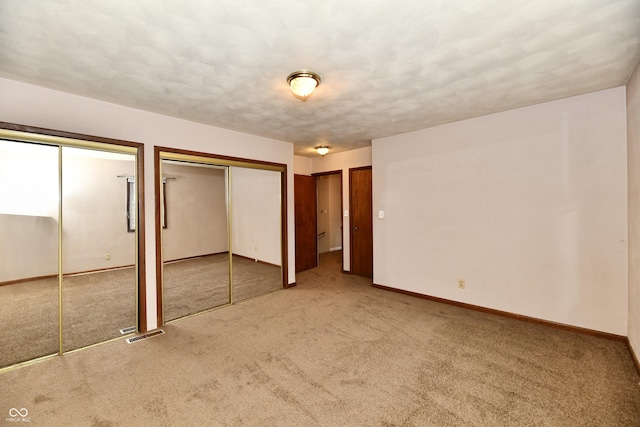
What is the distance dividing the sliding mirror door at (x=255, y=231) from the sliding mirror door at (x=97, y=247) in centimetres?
124

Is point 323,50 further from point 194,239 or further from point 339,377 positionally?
point 194,239

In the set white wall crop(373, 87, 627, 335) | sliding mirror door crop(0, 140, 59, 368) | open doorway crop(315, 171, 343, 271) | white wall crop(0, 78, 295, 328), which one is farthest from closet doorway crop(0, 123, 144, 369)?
open doorway crop(315, 171, 343, 271)

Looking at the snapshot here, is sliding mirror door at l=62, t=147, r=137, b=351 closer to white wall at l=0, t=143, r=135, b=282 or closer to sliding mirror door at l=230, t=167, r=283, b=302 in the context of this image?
white wall at l=0, t=143, r=135, b=282

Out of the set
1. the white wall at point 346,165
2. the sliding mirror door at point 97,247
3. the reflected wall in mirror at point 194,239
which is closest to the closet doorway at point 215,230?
the reflected wall in mirror at point 194,239

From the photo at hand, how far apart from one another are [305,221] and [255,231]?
180 cm

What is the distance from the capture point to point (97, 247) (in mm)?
2814

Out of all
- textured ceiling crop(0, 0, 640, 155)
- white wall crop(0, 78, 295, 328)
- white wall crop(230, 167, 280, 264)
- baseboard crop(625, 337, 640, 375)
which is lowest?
baseboard crop(625, 337, 640, 375)

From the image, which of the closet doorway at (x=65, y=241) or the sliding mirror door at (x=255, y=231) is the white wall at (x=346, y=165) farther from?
the closet doorway at (x=65, y=241)

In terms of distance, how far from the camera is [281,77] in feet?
7.59

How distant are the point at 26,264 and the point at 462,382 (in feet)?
12.9

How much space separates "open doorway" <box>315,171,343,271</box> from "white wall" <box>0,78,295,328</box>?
3062 millimetres

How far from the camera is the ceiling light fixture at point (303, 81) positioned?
2.23 meters

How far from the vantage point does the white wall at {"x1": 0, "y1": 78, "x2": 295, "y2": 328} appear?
93.0 inches

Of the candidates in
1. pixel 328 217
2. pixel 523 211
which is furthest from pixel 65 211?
pixel 328 217
